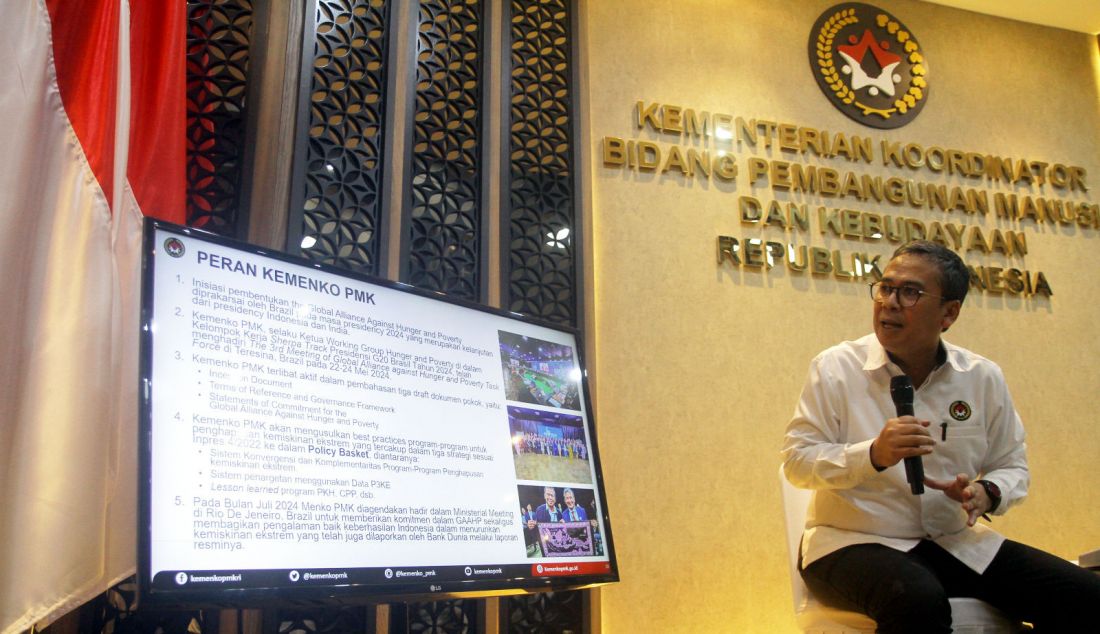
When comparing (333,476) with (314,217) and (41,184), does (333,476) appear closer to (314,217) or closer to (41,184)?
(41,184)

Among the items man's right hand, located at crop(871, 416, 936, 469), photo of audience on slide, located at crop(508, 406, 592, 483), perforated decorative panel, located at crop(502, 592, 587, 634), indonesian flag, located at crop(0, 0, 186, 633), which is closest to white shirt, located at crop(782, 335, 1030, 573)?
man's right hand, located at crop(871, 416, 936, 469)

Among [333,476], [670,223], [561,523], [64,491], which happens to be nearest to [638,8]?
[670,223]

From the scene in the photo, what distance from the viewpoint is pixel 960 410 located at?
253 cm

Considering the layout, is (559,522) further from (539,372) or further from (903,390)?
(903,390)

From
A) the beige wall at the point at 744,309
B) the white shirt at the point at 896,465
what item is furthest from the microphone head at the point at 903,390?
the beige wall at the point at 744,309

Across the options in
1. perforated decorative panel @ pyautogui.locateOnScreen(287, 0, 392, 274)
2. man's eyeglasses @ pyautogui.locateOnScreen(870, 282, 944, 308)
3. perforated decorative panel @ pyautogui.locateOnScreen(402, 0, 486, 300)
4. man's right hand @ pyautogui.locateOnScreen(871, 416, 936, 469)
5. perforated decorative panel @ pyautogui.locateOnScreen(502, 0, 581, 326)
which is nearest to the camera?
man's right hand @ pyautogui.locateOnScreen(871, 416, 936, 469)

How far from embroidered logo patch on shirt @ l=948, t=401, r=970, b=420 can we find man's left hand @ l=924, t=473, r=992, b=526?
25cm

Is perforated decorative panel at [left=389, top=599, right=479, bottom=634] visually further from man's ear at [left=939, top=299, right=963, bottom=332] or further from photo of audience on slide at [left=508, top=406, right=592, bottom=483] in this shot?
man's ear at [left=939, top=299, right=963, bottom=332]

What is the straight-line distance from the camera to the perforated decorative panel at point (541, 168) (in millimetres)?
3479

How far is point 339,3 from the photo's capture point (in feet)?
10.9

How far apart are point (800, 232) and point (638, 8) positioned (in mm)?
1230

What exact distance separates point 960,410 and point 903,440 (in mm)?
511

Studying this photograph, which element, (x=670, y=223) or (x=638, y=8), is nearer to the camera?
(x=670, y=223)

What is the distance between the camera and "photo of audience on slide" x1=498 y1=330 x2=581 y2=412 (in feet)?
7.69
